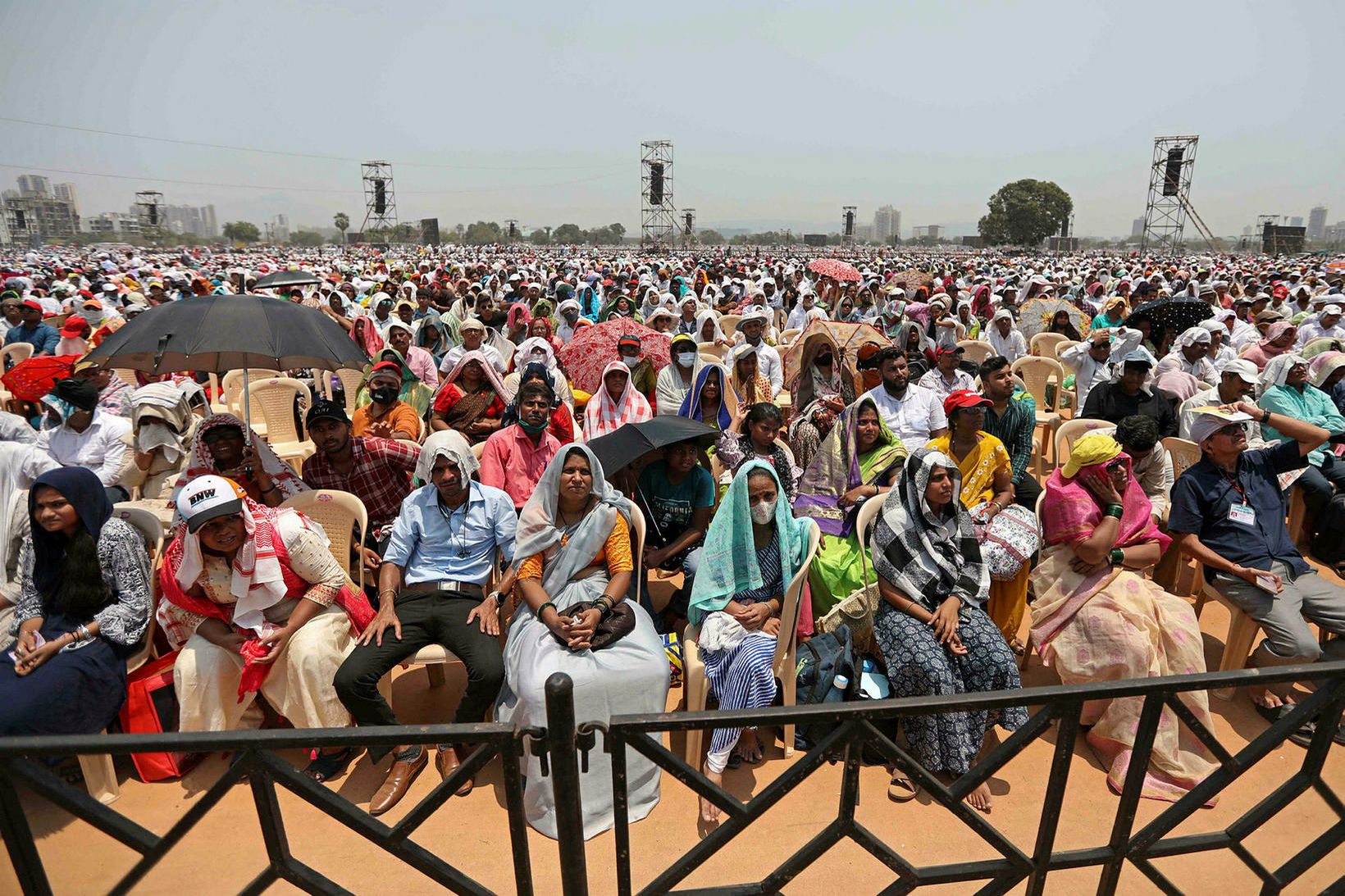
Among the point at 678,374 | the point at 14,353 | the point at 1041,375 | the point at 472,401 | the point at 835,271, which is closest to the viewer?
the point at 472,401

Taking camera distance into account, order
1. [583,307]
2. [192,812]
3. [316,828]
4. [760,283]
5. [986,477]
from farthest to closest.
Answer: [760,283]
[583,307]
[986,477]
[316,828]
[192,812]

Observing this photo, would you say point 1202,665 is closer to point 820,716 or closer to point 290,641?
point 820,716

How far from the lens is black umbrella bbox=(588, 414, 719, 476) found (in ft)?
12.6

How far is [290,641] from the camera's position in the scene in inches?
119

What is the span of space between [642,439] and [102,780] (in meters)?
2.82

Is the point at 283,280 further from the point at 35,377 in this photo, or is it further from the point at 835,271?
the point at 835,271

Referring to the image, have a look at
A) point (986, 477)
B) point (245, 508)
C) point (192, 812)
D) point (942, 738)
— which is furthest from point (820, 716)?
point (986, 477)

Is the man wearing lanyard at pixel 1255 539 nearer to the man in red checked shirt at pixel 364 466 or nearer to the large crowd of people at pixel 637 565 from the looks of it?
the large crowd of people at pixel 637 565

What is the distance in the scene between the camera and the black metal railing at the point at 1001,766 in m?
1.54

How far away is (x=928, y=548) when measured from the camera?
3227 mm

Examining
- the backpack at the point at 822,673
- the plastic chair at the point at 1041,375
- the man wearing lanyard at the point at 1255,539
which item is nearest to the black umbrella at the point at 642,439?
the backpack at the point at 822,673


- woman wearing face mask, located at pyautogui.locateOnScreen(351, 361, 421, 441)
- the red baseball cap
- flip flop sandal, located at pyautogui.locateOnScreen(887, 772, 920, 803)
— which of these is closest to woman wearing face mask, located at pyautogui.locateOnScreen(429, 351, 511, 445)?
woman wearing face mask, located at pyautogui.locateOnScreen(351, 361, 421, 441)

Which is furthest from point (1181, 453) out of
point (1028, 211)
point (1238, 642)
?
Answer: point (1028, 211)

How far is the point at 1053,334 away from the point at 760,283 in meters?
7.36
